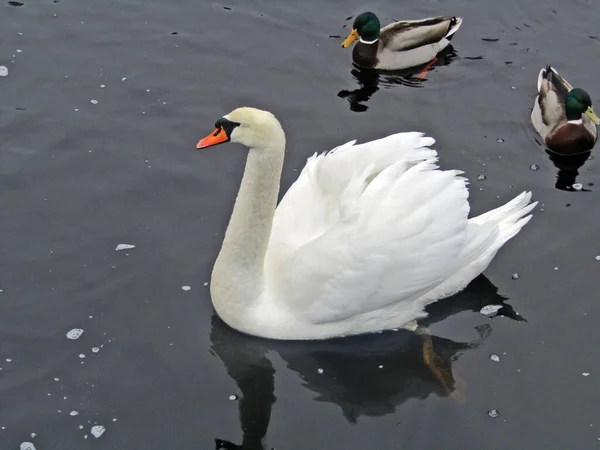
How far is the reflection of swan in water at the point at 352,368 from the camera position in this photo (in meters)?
6.69

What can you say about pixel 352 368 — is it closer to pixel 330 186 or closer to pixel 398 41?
pixel 330 186

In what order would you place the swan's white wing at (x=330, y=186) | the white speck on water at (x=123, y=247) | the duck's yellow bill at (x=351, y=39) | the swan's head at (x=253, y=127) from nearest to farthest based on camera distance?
1. the swan's head at (x=253, y=127)
2. the swan's white wing at (x=330, y=186)
3. the white speck on water at (x=123, y=247)
4. the duck's yellow bill at (x=351, y=39)

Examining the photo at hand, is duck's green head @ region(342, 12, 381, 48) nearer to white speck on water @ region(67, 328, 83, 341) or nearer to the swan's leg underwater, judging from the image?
the swan's leg underwater

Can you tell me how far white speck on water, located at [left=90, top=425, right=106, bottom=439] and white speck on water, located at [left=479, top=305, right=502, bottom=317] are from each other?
3157mm

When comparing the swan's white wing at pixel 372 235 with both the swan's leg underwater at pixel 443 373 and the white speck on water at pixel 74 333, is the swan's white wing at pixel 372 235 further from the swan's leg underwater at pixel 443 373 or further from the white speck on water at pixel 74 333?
the white speck on water at pixel 74 333

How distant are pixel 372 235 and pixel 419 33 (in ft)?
15.2

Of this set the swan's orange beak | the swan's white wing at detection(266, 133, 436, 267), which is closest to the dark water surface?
the swan's white wing at detection(266, 133, 436, 267)

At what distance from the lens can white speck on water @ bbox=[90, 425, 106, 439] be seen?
6301 mm

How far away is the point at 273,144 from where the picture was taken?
6211 millimetres

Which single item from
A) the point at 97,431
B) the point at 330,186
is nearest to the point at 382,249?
the point at 330,186

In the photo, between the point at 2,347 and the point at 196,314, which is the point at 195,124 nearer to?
the point at 196,314

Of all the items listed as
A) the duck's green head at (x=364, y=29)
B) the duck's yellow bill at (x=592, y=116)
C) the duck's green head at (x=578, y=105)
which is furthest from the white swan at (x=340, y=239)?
the duck's green head at (x=364, y=29)

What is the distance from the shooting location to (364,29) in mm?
10570

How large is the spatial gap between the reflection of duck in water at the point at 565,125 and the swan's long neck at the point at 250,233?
373 centimetres
